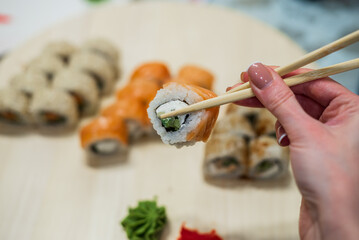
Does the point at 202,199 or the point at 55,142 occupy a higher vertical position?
the point at 55,142

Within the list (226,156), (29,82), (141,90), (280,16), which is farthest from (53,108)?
(280,16)

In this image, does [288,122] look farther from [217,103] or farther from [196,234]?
[196,234]

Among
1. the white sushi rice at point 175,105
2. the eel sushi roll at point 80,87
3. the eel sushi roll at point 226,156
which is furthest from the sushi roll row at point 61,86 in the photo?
the white sushi rice at point 175,105

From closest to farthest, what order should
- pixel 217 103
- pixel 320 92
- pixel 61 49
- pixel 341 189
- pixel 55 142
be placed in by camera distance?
pixel 341 189 → pixel 217 103 → pixel 320 92 → pixel 55 142 → pixel 61 49

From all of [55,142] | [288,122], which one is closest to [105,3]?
[55,142]

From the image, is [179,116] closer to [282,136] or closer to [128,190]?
[282,136]

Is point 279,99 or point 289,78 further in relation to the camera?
point 289,78
